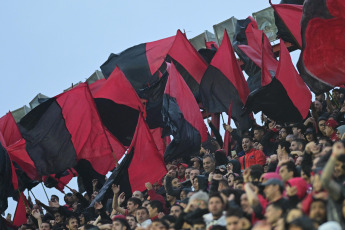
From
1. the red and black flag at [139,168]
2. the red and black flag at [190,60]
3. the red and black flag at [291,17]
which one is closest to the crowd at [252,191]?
the red and black flag at [139,168]

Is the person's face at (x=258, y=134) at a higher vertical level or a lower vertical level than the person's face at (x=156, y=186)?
higher

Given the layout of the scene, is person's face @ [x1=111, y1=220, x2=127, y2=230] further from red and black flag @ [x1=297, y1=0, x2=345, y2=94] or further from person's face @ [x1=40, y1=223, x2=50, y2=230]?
red and black flag @ [x1=297, y1=0, x2=345, y2=94]

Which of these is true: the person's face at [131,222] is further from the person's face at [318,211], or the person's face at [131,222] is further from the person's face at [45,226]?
the person's face at [318,211]

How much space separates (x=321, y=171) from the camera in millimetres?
8453

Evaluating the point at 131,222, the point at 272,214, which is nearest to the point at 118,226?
the point at 131,222

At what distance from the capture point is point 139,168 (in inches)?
593

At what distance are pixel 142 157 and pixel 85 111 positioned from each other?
2.32 metres

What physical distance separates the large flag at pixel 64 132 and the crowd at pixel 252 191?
885mm

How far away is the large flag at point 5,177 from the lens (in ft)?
54.7

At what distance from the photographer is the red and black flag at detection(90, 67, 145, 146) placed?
57.6 ft

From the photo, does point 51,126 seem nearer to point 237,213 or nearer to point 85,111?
point 85,111

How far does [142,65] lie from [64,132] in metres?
3.47

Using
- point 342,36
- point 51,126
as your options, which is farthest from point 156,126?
point 342,36

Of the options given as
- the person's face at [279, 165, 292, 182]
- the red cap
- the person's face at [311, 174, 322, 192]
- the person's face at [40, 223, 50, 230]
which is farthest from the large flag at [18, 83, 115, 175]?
the person's face at [311, 174, 322, 192]
